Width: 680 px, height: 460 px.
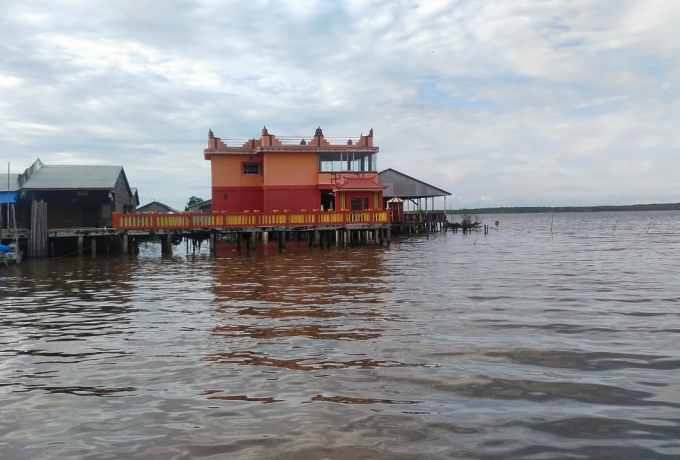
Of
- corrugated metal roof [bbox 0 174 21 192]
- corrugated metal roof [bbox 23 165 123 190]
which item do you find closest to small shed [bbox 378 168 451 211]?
corrugated metal roof [bbox 23 165 123 190]

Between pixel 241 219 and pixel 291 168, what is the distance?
23.1ft

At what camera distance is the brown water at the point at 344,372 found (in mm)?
5574

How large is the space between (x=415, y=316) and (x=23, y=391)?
7339 millimetres

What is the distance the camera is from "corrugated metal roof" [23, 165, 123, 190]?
105 ft

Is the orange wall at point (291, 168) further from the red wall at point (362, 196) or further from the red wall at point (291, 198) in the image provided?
the red wall at point (362, 196)

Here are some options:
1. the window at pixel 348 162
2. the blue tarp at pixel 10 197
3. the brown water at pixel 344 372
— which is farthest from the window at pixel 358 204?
the brown water at pixel 344 372

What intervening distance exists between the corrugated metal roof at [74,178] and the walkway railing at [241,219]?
4.09 meters

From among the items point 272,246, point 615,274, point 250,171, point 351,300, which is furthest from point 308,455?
point 250,171

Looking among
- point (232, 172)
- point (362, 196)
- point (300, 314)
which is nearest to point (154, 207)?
point (232, 172)

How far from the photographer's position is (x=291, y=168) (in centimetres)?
3725

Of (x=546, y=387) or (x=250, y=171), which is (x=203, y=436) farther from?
(x=250, y=171)

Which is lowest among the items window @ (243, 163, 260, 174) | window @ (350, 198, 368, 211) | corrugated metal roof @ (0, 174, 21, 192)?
window @ (350, 198, 368, 211)

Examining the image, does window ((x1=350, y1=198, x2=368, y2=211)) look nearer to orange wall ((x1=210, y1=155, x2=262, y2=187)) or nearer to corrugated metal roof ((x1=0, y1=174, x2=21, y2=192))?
orange wall ((x1=210, y1=155, x2=262, y2=187))

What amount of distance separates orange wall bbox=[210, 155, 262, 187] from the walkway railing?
720 centimetres
